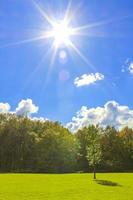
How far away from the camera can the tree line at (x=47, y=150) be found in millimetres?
129750

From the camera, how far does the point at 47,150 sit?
428ft

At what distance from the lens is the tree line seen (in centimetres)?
12975

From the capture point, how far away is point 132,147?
474 feet

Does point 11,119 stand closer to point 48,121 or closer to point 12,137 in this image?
point 12,137

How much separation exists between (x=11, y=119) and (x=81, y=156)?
29034 mm
